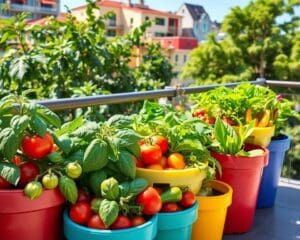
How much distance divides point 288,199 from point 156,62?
356cm

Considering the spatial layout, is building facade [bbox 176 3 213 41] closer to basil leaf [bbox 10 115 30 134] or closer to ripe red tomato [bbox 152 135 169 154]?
ripe red tomato [bbox 152 135 169 154]

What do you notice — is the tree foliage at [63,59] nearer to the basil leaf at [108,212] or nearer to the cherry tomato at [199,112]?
the cherry tomato at [199,112]

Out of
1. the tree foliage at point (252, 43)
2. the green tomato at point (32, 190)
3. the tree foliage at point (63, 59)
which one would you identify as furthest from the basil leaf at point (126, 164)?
the tree foliage at point (252, 43)

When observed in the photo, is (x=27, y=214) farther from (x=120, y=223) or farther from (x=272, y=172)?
(x=272, y=172)

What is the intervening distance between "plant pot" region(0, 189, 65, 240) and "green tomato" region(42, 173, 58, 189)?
0.9 inches

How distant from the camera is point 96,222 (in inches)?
54.0

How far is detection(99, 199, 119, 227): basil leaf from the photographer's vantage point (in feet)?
4.38

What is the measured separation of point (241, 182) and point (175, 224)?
64 cm

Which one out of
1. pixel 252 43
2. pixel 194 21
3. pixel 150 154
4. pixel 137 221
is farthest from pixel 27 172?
pixel 194 21

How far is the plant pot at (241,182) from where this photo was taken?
2111mm

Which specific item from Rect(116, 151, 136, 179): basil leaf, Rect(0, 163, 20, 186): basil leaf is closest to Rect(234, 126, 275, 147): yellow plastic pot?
Rect(116, 151, 136, 179): basil leaf

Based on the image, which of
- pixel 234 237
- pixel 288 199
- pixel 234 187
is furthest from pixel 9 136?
pixel 288 199

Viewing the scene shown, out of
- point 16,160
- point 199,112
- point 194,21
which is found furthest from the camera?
point 194,21

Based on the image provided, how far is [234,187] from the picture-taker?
7.06ft
